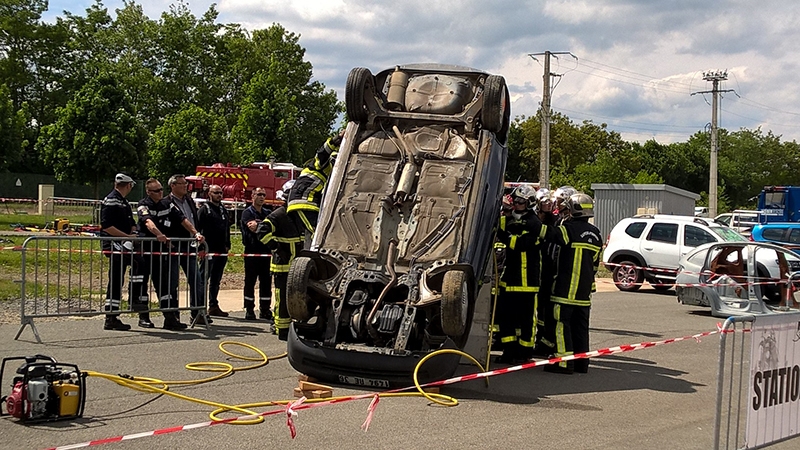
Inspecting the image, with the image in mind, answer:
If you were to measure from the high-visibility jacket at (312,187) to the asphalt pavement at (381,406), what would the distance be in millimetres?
1612

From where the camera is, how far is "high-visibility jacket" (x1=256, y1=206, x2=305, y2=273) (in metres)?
10.9

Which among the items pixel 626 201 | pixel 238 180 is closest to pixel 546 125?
pixel 626 201

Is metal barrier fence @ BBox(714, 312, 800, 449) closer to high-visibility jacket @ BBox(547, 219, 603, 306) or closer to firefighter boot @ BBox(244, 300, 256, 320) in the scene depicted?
high-visibility jacket @ BBox(547, 219, 603, 306)

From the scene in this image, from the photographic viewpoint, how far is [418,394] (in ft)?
24.4

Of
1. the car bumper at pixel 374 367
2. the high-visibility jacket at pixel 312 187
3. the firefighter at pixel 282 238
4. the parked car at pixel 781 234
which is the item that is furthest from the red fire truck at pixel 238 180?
the car bumper at pixel 374 367

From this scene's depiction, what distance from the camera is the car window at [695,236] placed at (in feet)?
Result: 63.3

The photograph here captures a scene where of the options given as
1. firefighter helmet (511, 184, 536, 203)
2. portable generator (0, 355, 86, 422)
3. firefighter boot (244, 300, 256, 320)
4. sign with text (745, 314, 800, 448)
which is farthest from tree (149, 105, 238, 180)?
sign with text (745, 314, 800, 448)

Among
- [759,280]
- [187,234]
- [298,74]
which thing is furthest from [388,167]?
[298,74]

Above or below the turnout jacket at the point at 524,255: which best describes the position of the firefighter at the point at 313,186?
above

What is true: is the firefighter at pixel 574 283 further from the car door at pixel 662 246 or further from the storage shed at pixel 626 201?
the storage shed at pixel 626 201

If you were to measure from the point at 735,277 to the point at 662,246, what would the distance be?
420 cm

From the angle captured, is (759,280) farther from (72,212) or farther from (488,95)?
(72,212)

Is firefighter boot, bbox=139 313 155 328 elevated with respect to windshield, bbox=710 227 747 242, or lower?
lower

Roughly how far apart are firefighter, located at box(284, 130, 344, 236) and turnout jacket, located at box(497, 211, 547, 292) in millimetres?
2166
